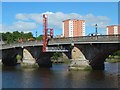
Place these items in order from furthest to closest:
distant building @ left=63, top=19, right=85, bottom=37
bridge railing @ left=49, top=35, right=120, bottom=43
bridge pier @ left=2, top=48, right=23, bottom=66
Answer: distant building @ left=63, top=19, right=85, bottom=37, bridge pier @ left=2, top=48, right=23, bottom=66, bridge railing @ left=49, top=35, right=120, bottom=43

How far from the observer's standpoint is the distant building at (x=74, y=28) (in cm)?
16538

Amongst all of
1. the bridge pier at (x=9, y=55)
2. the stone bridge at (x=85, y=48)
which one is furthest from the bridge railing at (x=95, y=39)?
the bridge pier at (x=9, y=55)

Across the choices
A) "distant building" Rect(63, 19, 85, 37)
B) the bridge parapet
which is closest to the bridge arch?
the bridge parapet

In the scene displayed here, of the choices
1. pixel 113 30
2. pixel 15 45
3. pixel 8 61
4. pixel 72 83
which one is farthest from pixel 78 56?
pixel 113 30

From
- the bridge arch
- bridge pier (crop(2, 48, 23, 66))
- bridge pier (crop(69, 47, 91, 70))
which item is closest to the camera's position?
the bridge arch

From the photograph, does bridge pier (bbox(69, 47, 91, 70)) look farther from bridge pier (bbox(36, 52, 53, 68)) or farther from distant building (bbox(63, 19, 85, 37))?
distant building (bbox(63, 19, 85, 37))

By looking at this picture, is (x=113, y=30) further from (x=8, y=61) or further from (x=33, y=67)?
(x=33, y=67)

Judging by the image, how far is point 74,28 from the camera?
6654 inches

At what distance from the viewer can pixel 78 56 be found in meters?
62.0

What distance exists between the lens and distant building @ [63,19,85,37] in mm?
165375

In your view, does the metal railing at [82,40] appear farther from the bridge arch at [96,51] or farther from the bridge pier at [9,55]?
the bridge pier at [9,55]

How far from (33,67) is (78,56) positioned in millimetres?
14625

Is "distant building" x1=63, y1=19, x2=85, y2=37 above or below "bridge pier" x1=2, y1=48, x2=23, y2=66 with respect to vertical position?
above

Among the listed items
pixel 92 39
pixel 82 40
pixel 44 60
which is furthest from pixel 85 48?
pixel 44 60
